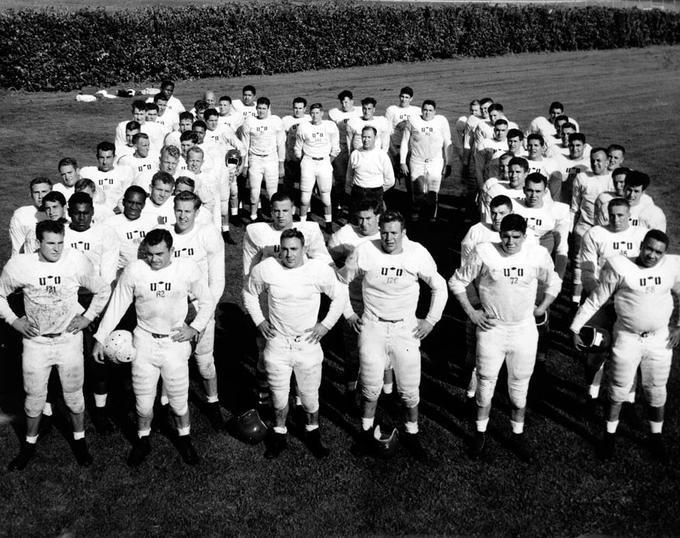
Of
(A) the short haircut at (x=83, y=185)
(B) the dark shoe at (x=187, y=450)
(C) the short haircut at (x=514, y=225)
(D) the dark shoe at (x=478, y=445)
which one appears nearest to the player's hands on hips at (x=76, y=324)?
(B) the dark shoe at (x=187, y=450)

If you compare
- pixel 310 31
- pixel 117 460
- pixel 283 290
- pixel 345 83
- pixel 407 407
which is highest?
pixel 310 31

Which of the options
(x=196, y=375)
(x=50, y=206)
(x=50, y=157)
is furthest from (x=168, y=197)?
(x=50, y=157)

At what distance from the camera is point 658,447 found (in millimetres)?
8117

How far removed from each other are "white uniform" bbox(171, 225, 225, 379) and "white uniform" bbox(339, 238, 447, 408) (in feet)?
6.24

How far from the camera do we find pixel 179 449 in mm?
8250

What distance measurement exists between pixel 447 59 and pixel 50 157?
25658 mm

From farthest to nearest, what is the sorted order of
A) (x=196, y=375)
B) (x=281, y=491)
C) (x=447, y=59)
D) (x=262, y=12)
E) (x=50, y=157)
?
1. (x=447, y=59)
2. (x=262, y=12)
3. (x=50, y=157)
4. (x=196, y=375)
5. (x=281, y=491)

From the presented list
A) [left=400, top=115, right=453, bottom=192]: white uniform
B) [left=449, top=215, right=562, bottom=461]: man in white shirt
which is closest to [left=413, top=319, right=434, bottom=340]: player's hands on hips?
[left=449, top=215, right=562, bottom=461]: man in white shirt

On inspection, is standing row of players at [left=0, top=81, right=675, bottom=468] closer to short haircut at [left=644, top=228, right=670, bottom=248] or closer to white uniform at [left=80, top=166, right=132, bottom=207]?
short haircut at [left=644, top=228, right=670, bottom=248]

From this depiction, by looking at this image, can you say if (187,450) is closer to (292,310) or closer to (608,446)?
(292,310)

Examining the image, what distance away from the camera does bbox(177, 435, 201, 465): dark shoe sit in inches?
319

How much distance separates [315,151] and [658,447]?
921cm

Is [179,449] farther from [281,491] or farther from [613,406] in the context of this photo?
[613,406]

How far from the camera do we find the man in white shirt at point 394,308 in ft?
26.1
